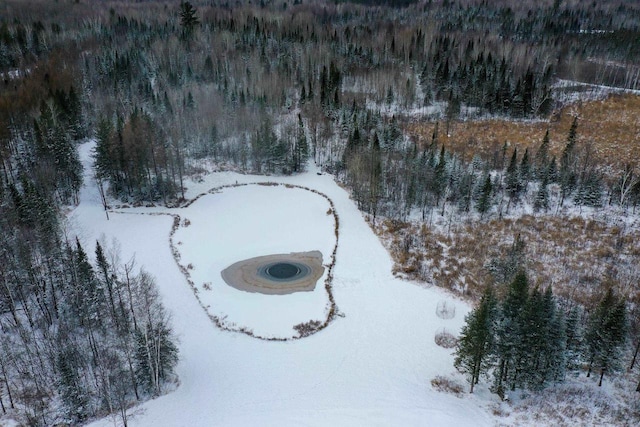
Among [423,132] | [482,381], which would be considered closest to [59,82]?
[423,132]

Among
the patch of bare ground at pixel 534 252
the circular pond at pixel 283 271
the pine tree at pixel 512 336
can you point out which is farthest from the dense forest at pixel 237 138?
the circular pond at pixel 283 271

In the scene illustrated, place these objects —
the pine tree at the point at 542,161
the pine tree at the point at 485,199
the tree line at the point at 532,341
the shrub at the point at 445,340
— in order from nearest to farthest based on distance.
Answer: the tree line at the point at 532,341
the shrub at the point at 445,340
the pine tree at the point at 485,199
the pine tree at the point at 542,161

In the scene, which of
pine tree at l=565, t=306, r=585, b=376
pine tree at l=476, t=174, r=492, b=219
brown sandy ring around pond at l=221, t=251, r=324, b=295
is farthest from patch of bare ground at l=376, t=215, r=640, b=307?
pine tree at l=565, t=306, r=585, b=376

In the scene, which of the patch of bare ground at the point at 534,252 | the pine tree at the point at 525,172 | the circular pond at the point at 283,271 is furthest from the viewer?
Result: the pine tree at the point at 525,172

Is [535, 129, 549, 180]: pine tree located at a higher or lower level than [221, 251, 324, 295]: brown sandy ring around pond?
higher

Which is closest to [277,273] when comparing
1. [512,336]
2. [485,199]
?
[512,336]

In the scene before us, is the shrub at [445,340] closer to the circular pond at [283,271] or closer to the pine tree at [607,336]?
the pine tree at [607,336]

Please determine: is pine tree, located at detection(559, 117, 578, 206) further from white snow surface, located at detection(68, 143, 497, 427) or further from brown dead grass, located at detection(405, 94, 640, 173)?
white snow surface, located at detection(68, 143, 497, 427)

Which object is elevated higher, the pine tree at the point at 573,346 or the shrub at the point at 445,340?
the pine tree at the point at 573,346
